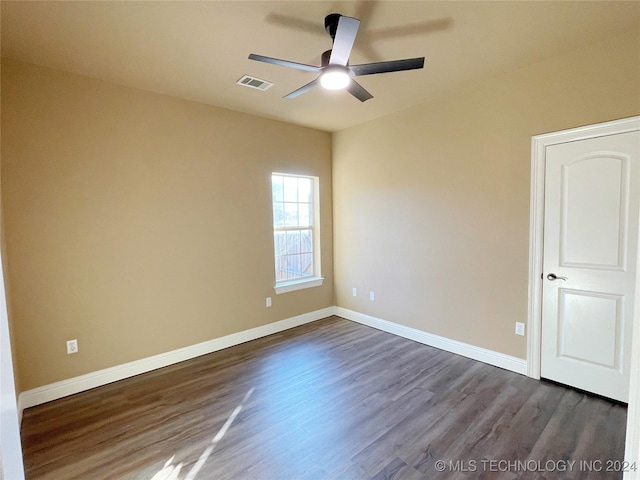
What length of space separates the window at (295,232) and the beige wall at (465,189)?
22.2 inches

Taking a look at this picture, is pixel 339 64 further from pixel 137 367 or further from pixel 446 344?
pixel 137 367

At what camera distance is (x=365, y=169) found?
4152 mm

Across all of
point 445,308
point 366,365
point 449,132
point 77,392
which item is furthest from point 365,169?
point 77,392

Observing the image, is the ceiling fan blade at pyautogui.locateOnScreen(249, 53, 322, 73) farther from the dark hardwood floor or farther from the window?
the dark hardwood floor

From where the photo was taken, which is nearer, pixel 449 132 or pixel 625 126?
pixel 625 126

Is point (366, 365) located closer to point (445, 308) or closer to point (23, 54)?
point (445, 308)

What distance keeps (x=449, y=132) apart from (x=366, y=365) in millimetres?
2568

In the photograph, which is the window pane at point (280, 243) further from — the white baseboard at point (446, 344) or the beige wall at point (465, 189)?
the white baseboard at point (446, 344)

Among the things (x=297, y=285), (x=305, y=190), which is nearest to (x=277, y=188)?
(x=305, y=190)

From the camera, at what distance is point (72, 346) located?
8.80ft

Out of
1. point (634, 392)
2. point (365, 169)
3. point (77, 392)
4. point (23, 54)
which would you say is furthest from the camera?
point (365, 169)

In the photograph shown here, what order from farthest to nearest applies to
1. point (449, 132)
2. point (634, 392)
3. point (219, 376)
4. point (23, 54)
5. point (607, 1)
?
point (449, 132)
point (219, 376)
point (23, 54)
point (607, 1)
point (634, 392)

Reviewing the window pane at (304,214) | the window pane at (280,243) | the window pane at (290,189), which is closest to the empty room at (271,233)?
the window pane at (280,243)

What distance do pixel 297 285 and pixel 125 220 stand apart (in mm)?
2189
